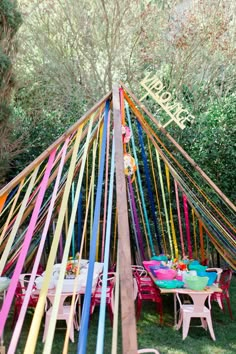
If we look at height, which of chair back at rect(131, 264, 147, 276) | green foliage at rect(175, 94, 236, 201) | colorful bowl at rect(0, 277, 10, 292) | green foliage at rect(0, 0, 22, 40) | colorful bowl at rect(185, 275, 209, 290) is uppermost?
green foliage at rect(0, 0, 22, 40)

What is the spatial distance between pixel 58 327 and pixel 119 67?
5498mm

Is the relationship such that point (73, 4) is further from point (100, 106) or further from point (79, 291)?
point (79, 291)

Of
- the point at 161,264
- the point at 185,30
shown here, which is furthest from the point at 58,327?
the point at 185,30

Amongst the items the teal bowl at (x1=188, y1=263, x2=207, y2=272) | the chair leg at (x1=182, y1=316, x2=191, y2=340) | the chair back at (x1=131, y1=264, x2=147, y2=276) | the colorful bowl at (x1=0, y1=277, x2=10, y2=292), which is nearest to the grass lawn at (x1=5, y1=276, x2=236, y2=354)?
→ the chair leg at (x1=182, y1=316, x2=191, y2=340)

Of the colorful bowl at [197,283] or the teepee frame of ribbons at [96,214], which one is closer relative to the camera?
the teepee frame of ribbons at [96,214]

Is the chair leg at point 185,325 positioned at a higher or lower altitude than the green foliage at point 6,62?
lower

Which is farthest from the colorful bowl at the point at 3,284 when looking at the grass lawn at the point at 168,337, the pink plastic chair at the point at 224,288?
the pink plastic chair at the point at 224,288

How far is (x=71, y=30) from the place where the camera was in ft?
24.8

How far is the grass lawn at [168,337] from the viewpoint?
12.8 ft

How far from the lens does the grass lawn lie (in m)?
3.89

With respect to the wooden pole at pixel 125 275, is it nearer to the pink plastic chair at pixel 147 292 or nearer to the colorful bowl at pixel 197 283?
the colorful bowl at pixel 197 283

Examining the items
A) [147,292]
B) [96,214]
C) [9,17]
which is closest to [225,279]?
[147,292]

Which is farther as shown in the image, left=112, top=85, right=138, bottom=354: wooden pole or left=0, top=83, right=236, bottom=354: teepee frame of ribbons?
left=0, top=83, right=236, bottom=354: teepee frame of ribbons

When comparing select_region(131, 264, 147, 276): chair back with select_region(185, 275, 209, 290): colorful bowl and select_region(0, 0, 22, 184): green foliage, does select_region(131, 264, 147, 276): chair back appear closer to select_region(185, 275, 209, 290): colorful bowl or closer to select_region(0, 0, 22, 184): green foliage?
select_region(185, 275, 209, 290): colorful bowl
